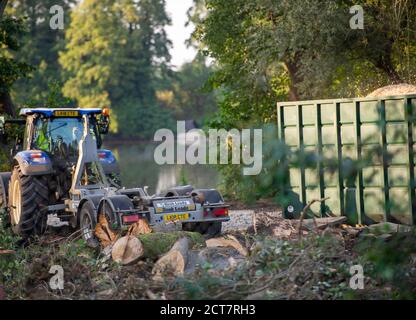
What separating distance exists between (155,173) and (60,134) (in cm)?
2956

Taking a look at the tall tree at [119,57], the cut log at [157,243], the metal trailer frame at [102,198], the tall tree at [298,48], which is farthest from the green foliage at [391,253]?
the tall tree at [119,57]

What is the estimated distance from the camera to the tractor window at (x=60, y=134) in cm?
1455

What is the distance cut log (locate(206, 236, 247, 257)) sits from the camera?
404 inches

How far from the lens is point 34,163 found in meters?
13.8

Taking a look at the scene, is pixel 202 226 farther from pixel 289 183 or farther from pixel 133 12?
pixel 133 12

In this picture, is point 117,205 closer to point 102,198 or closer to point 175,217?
point 102,198

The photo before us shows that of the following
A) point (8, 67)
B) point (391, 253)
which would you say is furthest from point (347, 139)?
point (8, 67)

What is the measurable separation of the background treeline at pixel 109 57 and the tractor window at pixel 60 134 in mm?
56527

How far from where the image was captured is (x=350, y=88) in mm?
21328

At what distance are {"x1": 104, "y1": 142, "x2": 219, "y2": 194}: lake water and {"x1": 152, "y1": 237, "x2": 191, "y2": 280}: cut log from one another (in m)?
15.3

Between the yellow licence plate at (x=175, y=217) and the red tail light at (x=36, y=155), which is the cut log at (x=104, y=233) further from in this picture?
the red tail light at (x=36, y=155)

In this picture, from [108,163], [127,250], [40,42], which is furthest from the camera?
[40,42]

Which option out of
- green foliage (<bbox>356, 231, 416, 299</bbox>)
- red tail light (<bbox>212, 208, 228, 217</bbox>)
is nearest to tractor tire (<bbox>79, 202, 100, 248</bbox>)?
red tail light (<bbox>212, 208, 228, 217</bbox>)
